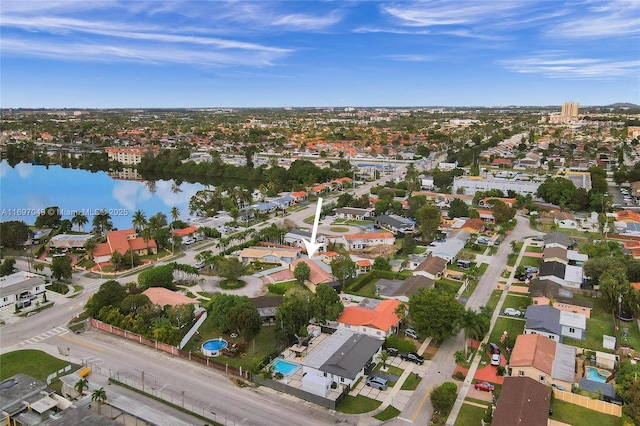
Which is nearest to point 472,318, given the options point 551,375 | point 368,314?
point 551,375

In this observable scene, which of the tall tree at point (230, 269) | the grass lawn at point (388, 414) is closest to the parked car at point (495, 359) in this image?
the grass lawn at point (388, 414)

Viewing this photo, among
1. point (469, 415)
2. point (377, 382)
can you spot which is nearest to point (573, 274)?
point (469, 415)

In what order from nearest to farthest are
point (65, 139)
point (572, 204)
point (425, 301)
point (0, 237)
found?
point (425, 301)
point (0, 237)
point (572, 204)
point (65, 139)

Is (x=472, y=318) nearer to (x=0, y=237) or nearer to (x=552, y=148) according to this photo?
(x=0, y=237)

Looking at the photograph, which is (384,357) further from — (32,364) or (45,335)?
(45,335)

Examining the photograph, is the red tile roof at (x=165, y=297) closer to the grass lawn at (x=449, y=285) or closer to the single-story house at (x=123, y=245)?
the single-story house at (x=123, y=245)

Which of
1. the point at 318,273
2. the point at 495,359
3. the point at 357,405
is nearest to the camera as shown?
the point at 357,405

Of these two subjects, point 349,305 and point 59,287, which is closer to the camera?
point 349,305
